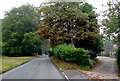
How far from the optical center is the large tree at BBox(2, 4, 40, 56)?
130 feet

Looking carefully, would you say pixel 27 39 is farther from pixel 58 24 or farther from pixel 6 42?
pixel 58 24

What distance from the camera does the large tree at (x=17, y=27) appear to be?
3969 cm

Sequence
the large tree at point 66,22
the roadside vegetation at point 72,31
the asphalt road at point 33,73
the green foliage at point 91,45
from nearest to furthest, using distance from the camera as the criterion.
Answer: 1. the asphalt road at point 33,73
2. the roadside vegetation at point 72,31
3. the large tree at point 66,22
4. the green foliage at point 91,45

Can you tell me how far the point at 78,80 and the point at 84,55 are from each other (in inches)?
257

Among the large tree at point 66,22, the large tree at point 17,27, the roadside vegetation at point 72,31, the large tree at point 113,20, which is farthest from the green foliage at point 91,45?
the large tree at point 17,27

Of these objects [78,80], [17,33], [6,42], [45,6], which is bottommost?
[78,80]

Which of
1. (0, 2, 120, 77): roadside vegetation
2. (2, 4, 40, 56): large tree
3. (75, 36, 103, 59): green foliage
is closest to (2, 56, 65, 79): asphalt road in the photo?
(0, 2, 120, 77): roadside vegetation

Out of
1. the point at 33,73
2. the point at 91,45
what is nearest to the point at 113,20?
the point at 33,73

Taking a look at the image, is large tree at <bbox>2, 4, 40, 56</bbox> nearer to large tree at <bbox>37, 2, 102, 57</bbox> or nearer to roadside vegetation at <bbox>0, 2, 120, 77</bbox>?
roadside vegetation at <bbox>0, 2, 120, 77</bbox>

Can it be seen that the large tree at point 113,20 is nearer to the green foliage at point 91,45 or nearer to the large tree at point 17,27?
the green foliage at point 91,45

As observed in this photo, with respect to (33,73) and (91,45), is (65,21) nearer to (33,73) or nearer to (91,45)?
(91,45)

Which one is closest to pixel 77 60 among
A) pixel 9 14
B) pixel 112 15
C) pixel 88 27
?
pixel 112 15

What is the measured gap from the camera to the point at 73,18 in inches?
771

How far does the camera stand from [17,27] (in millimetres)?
41844
